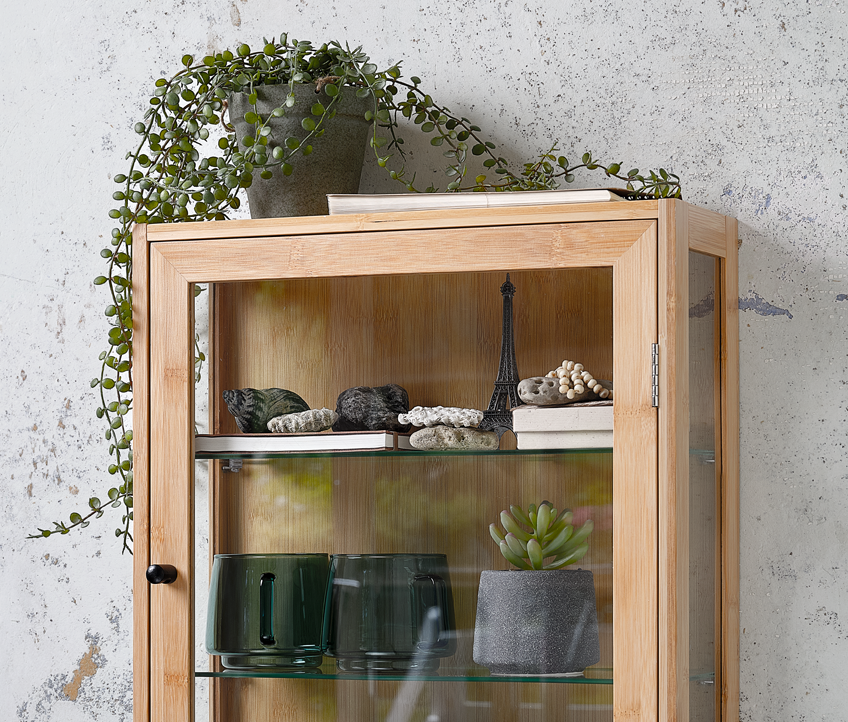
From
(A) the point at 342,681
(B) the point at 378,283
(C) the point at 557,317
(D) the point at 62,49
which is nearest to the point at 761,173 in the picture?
(C) the point at 557,317

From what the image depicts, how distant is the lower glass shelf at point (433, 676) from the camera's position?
902mm

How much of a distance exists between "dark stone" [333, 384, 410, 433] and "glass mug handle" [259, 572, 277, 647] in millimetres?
199

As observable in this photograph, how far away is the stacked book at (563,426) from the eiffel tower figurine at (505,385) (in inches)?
0.4

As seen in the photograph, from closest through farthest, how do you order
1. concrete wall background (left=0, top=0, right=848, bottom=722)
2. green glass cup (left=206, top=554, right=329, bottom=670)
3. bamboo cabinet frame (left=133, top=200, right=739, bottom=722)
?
bamboo cabinet frame (left=133, top=200, right=739, bottom=722), green glass cup (left=206, top=554, right=329, bottom=670), concrete wall background (left=0, top=0, right=848, bottom=722)

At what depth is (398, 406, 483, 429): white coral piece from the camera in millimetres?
960

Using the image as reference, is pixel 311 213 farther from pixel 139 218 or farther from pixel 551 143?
pixel 551 143

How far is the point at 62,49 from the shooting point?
1.39 m

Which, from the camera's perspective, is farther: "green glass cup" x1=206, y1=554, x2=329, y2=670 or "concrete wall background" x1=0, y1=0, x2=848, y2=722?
"concrete wall background" x1=0, y1=0, x2=848, y2=722

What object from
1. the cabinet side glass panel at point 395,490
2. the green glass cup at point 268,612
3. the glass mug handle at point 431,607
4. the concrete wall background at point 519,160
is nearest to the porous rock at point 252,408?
the cabinet side glass panel at point 395,490

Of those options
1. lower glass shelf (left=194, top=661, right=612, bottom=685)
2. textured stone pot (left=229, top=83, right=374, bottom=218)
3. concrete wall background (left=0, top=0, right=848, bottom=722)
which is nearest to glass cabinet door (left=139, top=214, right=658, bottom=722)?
lower glass shelf (left=194, top=661, right=612, bottom=685)

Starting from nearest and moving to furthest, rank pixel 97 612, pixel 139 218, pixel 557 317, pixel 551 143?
1. pixel 557 317
2. pixel 139 218
3. pixel 551 143
4. pixel 97 612

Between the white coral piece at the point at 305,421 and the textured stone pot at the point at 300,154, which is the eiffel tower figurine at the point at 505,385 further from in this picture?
the textured stone pot at the point at 300,154

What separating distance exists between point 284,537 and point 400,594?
0.48 ft

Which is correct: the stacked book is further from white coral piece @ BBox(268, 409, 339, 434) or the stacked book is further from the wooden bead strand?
white coral piece @ BBox(268, 409, 339, 434)
